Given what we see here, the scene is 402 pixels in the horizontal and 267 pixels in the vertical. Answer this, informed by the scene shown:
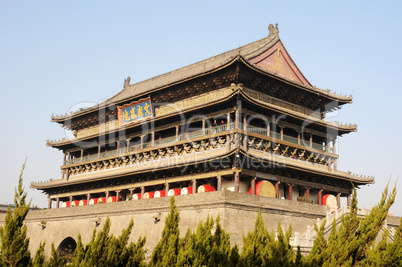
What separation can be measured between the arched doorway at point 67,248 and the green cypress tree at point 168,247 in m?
20.1

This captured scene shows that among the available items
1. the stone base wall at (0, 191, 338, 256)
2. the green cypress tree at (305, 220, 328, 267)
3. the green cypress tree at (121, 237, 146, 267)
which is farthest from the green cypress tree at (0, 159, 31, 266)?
the green cypress tree at (305, 220, 328, 267)

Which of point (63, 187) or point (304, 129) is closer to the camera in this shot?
point (304, 129)

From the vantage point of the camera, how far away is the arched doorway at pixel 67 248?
31.5m

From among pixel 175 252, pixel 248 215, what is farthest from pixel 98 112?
pixel 175 252

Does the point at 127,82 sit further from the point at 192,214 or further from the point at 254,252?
the point at 254,252

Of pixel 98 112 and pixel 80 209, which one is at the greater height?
pixel 98 112

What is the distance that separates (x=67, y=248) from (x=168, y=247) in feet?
70.7

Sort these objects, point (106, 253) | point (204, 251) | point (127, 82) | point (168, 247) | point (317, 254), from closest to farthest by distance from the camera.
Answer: point (204, 251) → point (168, 247) → point (317, 254) → point (106, 253) → point (127, 82)

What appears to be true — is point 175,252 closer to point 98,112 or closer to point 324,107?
point 324,107

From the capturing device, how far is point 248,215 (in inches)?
927

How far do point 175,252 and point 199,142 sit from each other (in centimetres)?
1618

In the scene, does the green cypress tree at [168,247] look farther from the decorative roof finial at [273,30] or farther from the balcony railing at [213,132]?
the decorative roof finial at [273,30]

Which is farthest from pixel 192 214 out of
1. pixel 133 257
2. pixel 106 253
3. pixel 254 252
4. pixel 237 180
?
pixel 254 252

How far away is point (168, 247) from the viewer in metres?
13.4
